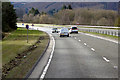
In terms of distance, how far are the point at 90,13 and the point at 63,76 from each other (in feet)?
549

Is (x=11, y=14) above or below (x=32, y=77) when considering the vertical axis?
above

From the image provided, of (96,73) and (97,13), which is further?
(97,13)

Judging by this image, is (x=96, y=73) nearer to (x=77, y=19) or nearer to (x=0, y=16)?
(x=0, y=16)

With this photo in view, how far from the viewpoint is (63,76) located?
37.5ft

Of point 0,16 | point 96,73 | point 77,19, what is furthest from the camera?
point 77,19

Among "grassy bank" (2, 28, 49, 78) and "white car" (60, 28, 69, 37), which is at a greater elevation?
"white car" (60, 28, 69, 37)

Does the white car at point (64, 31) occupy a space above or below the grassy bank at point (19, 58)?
above

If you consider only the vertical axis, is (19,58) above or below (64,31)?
below

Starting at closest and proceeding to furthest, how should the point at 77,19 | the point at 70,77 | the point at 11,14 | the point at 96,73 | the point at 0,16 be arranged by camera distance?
the point at 70,77
the point at 96,73
the point at 0,16
the point at 11,14
the point at 77,19

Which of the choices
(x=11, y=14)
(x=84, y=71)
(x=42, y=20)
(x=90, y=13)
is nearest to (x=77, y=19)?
(x=90, y=13)

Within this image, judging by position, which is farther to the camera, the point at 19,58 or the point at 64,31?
the point at 64,31

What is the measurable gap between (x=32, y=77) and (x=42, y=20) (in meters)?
175

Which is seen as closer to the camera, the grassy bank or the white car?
the grassy bank

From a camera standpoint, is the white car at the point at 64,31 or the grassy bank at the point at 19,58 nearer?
the grassy bank at the point at 19,58
